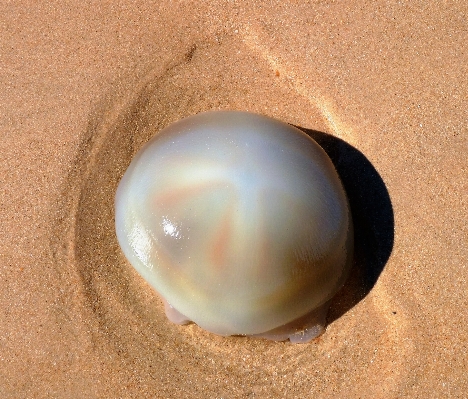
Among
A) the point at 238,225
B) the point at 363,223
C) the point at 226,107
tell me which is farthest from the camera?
the point at 226,107

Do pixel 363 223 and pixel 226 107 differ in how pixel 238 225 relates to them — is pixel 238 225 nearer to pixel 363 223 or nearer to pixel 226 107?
pixel 363 223

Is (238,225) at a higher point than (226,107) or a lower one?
higher

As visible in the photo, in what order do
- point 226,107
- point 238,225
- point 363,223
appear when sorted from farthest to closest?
point 226,107
point 363,223
point 238,225

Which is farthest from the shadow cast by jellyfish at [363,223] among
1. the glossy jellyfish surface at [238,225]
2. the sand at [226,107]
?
the glossy jellyfish surface at [238,225]

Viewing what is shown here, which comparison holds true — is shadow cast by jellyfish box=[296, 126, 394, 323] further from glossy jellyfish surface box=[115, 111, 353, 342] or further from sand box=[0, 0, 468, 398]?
glossy jellyfish surface box=[115, 111, 353, 342]

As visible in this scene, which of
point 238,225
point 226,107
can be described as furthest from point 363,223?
point 226,107

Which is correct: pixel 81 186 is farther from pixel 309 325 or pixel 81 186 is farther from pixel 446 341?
pixel 446 341

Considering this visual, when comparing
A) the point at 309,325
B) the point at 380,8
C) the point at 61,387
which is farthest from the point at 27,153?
the point at 380,8

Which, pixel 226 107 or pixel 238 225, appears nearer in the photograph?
pixel 238 225
